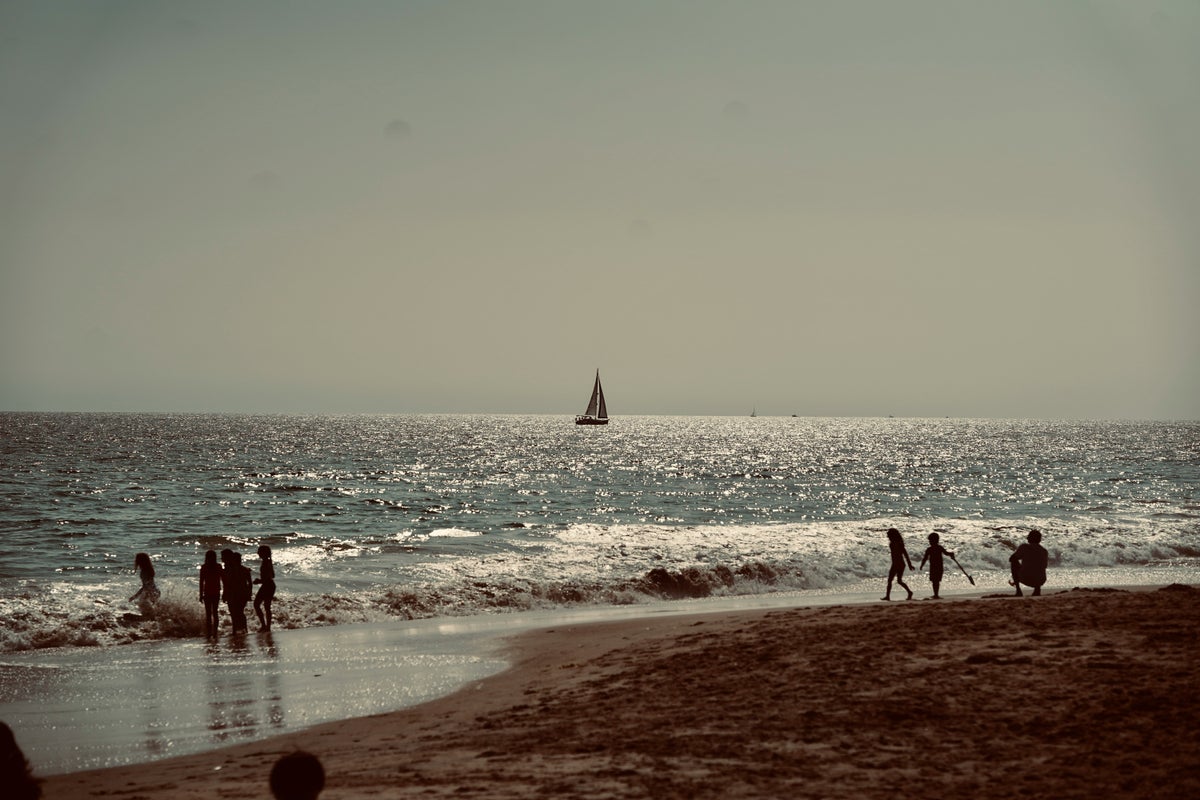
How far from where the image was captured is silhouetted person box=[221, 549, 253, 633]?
828 inches

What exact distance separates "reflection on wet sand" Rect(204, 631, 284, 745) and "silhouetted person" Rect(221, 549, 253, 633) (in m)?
0.33

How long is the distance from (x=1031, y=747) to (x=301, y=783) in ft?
22.1

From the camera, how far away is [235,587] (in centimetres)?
2108

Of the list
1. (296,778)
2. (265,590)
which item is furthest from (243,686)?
(296,778)

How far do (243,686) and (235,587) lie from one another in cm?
594

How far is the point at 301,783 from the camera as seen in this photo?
16.0 ft

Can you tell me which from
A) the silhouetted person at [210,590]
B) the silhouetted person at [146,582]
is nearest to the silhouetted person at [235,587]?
the silhouetted person at [210,590]

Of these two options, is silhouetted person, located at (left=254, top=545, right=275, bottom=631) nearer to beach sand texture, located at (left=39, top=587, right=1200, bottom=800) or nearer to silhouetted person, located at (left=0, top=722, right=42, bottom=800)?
beach sand texture, located at (left=39, top=587, right=1200, bottom=800)

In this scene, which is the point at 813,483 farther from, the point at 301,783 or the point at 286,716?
the point at 301,783

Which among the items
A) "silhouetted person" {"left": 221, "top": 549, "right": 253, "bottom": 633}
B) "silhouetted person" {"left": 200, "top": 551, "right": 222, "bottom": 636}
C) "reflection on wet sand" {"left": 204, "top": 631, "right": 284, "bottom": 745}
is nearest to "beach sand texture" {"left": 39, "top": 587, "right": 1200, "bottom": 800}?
"reflection on wet sand" {"left": 204, "top": 631, "right": 284, "bottom": 745}

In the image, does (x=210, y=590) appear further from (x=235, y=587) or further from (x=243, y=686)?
(x=243, y=686)

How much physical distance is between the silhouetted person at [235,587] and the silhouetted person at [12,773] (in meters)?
16.3

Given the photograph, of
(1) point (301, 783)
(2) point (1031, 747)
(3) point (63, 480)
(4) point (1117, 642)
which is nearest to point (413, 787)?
(1) point (301, 783)

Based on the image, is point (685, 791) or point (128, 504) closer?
point (685, 791)
